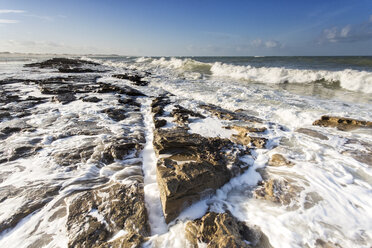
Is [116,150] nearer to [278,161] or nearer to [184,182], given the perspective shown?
[184,182]

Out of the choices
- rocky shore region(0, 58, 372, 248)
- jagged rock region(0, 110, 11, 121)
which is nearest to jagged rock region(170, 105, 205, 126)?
rocky shore region(0, 58, 372, 248)

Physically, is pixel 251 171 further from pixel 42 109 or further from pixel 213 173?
pixel 42 109

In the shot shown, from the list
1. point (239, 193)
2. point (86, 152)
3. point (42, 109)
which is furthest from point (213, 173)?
point (42, 109)

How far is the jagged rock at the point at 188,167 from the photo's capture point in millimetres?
2163

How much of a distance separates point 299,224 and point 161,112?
439cm

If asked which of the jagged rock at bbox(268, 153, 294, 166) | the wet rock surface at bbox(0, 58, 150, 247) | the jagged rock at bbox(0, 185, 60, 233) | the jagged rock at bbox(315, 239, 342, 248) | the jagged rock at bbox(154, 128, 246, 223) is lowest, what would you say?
the jagged rock at bbox(0, 185, 60, 233)

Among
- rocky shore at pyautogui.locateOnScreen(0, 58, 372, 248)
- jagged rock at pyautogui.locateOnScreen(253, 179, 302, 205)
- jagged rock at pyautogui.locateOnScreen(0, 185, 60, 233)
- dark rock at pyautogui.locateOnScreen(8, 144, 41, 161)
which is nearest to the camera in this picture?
rocky shore at pyautogui.locateOnScreen(0, 58, 372, 248)

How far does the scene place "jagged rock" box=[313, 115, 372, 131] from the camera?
4.58m

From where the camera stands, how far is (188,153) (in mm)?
3117

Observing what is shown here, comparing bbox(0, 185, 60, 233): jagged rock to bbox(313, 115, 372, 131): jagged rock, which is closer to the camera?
bbox(0, 185, 60, 233): jagged rock

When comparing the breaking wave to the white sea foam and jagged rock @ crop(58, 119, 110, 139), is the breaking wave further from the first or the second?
jagged rock @ crop(58, 119, 110, 139)

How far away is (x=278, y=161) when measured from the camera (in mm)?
3199

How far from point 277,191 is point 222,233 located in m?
1.21

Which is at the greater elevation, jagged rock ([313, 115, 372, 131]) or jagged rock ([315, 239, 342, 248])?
jagged rock ([313, 115, 372, 131])
